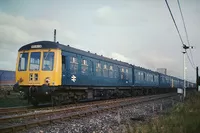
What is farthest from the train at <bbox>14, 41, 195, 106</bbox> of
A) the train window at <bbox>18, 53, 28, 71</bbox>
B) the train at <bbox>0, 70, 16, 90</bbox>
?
the train at <bbox>0, 70, 16, 90</bbox>

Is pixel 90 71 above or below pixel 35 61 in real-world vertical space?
below

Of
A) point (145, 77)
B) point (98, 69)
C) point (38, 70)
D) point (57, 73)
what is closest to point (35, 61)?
point (38, 70)

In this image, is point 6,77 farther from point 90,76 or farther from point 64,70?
point 64,70

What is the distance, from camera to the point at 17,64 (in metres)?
14.6

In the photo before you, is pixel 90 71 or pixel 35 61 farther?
pixel 90 71

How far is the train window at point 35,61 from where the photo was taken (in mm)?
13872

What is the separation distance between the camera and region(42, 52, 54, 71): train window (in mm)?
13523

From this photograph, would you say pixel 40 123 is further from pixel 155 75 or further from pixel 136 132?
pixel 155 75

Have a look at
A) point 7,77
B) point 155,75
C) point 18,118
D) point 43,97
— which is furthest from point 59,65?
point 155,75

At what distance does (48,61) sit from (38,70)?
Answer: 77cm

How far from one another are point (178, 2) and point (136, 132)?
27.7 feet

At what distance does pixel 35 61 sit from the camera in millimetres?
14023

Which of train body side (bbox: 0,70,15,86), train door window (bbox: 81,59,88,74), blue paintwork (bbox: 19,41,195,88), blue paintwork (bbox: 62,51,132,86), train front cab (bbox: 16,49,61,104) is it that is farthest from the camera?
train body side (bbox: 0,70,15,86)

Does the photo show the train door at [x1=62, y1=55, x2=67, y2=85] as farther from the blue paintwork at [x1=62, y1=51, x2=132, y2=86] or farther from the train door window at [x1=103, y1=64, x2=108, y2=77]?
the train door window at [x1=103, y1=64, x2=108, y2=77]
